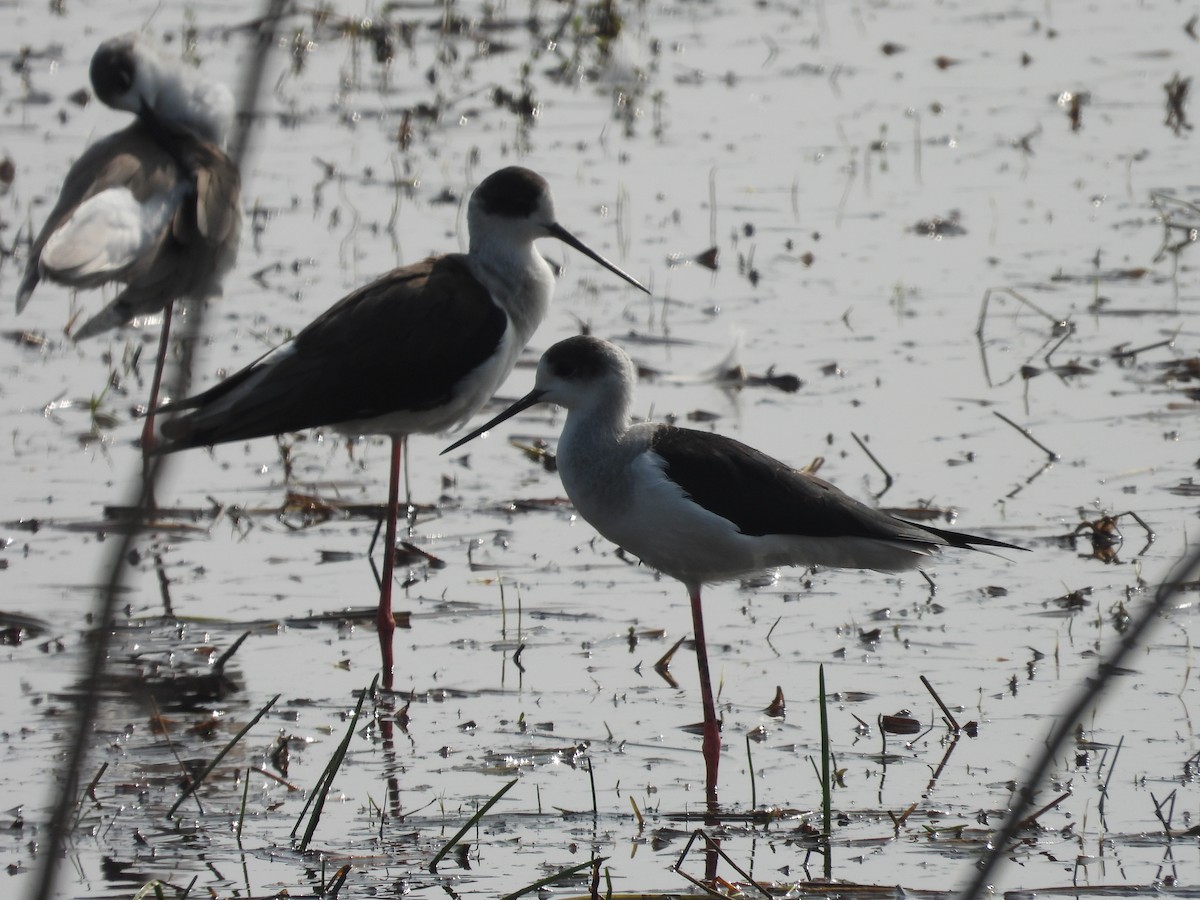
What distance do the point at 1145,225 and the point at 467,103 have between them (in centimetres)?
428

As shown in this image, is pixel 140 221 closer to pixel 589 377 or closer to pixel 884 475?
pixel 589 377

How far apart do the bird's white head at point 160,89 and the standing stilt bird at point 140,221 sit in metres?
0.02

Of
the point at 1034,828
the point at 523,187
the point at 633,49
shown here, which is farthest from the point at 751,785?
the point at 633,49

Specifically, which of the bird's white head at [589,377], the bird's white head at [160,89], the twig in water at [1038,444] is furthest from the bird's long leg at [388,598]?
the bird's white head at [160,89]

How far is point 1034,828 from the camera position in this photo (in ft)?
14.0

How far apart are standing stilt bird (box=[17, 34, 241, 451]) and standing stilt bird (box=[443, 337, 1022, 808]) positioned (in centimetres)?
217

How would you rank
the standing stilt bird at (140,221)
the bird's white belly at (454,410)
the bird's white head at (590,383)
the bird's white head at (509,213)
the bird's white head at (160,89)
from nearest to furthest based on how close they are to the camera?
the bird's white head at (590,383) < the bird's white belly at (454,410) < the bird's white head at (509,213) < the standing stilt bird at (140,221) < the bird's white head at (160,89)

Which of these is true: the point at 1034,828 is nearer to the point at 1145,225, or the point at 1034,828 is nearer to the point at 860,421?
the point at 860,421

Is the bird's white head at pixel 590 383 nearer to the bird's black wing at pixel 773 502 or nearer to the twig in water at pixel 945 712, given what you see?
the bird's black wing at pixel 773 502

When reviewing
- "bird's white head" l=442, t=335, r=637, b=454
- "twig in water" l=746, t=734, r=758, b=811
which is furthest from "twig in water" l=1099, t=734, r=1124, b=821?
"bird's white head" l=442, t=335, r=637, b=454

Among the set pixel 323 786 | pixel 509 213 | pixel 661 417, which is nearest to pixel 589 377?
pixel 509 213

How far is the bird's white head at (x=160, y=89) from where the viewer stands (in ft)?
26.6

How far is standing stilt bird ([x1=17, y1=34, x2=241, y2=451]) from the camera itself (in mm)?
7105

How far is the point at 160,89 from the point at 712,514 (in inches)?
164
